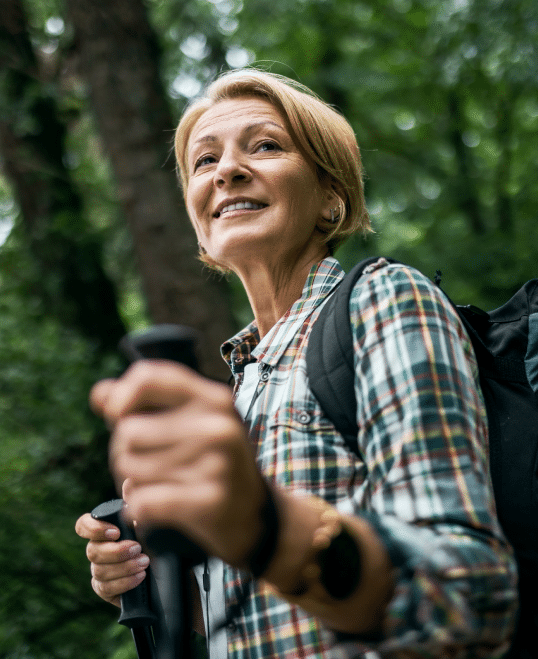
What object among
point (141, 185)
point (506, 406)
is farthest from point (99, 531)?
point (141, 185)

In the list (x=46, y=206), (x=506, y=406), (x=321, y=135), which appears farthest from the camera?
(x=46, y=206)

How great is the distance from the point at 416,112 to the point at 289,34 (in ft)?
5.07

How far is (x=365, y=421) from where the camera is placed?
1003mm

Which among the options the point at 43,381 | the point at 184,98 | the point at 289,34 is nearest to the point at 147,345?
the point at 43,381

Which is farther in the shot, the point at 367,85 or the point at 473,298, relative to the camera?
the point at 367,85

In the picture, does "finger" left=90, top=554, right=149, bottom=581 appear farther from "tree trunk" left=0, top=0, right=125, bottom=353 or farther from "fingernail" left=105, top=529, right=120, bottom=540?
"tree trunk" left=0, top=0, right=125, bottom=353

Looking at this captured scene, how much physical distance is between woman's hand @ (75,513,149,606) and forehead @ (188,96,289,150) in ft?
3.58

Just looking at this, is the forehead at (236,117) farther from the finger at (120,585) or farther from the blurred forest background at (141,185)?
the blurred forest background at (141,185)

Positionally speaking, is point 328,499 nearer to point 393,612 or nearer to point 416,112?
point 393,612

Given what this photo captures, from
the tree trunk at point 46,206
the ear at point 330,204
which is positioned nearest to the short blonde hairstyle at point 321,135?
the ear at point 330,204

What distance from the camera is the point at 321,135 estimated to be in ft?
5.81

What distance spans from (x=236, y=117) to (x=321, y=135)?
254mm

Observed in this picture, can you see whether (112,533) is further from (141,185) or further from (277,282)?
(141,185)

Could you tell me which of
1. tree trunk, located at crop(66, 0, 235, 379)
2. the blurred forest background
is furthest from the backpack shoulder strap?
tree trunk, located at crop(66, 0, 235, 379)
